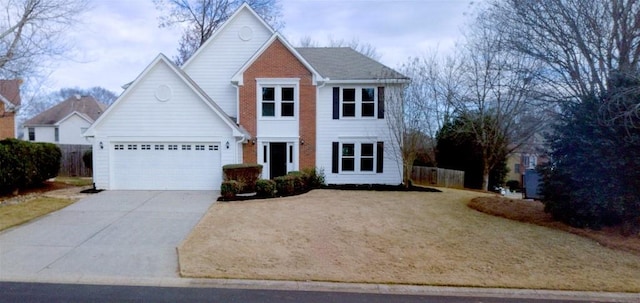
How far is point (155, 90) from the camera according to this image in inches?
624

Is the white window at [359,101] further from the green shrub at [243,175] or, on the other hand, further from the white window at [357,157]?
the green shrub at [243,175]

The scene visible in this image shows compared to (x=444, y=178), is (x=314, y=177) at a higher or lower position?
higher

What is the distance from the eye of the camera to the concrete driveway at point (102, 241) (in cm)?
676

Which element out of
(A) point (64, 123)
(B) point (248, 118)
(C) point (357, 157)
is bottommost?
(C) point (357, 157)

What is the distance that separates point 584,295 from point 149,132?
15.7 m

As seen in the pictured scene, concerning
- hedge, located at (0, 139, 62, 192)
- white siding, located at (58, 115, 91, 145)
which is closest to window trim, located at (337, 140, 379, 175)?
hedge, located at (0, 139, 62, 192)

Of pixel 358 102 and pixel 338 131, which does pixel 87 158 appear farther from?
pixel 358 102

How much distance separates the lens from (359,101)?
18.5 meters

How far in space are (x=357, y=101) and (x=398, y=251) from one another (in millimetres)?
11529

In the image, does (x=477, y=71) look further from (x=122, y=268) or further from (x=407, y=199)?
(x=122, y=268)

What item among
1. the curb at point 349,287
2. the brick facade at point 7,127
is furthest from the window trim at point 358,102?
the brick facade at point 7,127

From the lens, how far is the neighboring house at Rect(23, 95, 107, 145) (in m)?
37.5

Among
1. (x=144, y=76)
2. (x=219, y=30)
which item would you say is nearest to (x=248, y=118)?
(x=144, y=76)

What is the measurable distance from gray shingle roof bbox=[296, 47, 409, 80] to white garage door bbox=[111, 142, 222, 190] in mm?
7071
